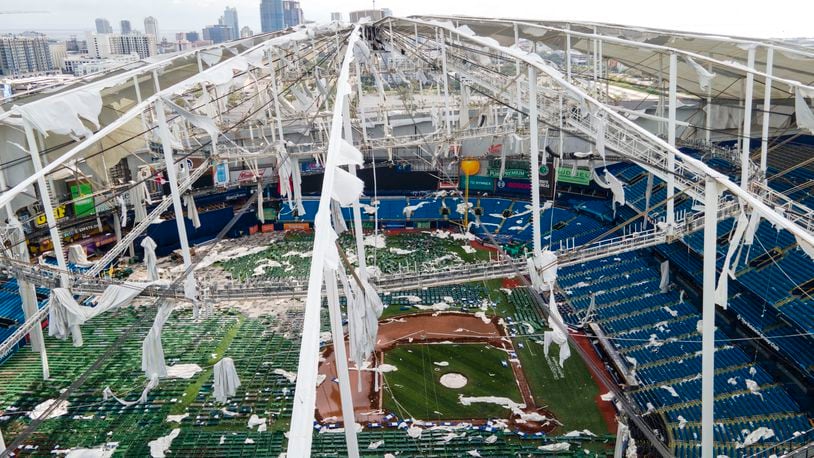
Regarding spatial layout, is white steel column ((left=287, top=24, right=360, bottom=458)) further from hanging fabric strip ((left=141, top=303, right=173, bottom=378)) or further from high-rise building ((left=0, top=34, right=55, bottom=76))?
high-rise building ((left=0, top=34, right=55, bottom=76))

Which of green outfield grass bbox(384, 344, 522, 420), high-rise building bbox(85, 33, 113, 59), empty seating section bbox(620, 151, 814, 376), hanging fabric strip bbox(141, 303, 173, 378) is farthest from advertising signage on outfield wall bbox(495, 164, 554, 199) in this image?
high-rise building bbox(85, 33, 113, 59)

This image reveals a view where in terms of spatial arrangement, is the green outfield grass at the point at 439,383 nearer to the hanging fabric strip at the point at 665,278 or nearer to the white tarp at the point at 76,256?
the hanging fabric strip at the point at 665,278

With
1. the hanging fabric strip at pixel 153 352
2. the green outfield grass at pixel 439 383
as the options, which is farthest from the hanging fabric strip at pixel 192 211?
the hanging fabric strip at pixel 153 352

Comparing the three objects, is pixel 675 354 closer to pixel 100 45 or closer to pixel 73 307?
pixel 73 307

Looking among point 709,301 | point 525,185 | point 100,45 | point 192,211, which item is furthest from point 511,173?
point 100,45

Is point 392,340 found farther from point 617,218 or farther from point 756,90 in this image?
point 756,90
